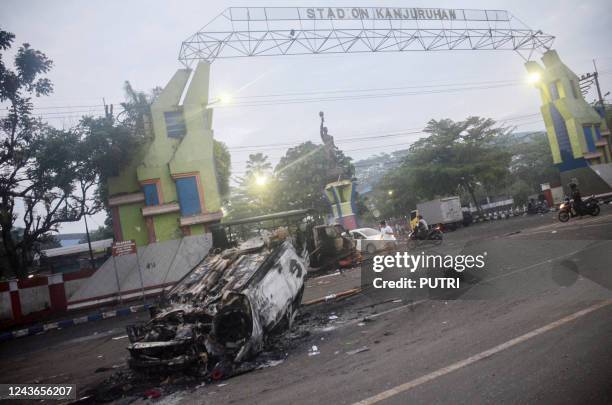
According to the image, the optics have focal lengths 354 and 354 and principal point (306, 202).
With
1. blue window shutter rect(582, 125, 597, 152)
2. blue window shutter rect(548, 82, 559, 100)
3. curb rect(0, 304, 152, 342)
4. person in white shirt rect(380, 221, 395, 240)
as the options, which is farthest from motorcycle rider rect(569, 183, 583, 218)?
blue window shutter rect(548, 82, 559, 100)

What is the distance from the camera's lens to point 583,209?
47.2 ft

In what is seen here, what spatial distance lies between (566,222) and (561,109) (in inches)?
771

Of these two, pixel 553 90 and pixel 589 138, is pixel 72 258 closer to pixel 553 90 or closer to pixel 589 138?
pixel 553 90

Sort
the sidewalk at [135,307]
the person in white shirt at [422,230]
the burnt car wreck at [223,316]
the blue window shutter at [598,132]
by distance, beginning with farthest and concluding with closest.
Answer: the blue window shutter at [598,132]
the person in white shirt at [422,230]
the sidewalk at [135,307]
the burnt car wreck at [223,316]

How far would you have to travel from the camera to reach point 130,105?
847 inches

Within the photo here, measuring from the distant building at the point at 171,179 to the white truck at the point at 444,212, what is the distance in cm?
1572

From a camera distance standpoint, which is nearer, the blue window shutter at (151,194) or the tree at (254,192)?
the blue window shutter at (151,194)

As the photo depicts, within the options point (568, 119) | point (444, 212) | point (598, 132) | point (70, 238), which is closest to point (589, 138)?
point (598, 132)

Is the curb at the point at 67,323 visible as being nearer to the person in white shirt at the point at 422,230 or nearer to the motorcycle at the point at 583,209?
the person in white shirt at the point at 422,230

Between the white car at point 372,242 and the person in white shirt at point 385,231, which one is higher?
the person in white shirt at point 385,231

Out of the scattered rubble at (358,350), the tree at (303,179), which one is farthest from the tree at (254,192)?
the scattered rubble at (358,350)

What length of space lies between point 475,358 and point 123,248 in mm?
12286

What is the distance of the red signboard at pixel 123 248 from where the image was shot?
12.4m

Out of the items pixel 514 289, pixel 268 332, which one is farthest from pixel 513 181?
pixel 268 332
